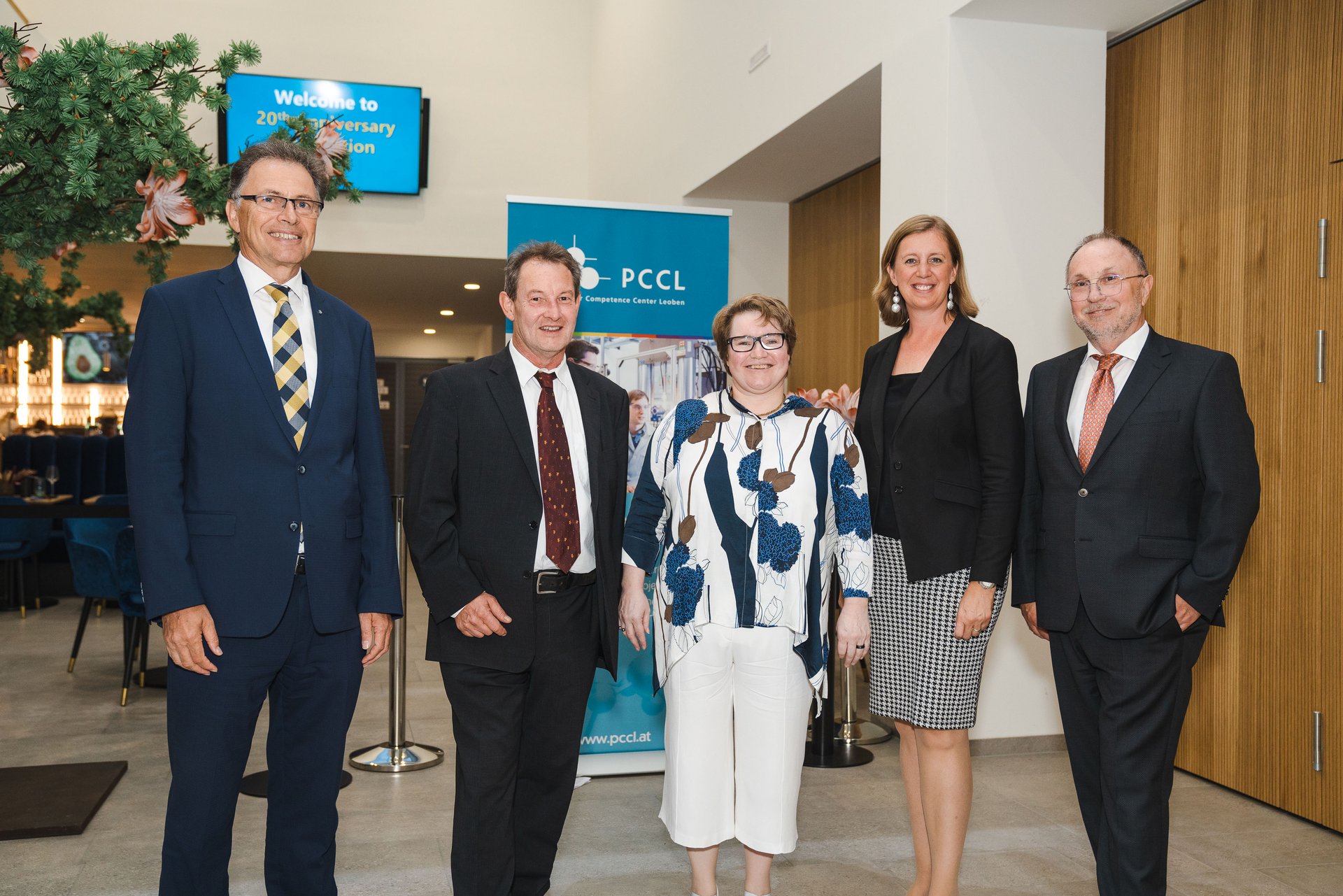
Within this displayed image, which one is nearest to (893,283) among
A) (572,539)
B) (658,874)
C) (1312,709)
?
(572,539)

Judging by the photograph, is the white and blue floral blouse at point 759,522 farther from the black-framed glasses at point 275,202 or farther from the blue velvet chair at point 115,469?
the blue velvet chair at point 115,469

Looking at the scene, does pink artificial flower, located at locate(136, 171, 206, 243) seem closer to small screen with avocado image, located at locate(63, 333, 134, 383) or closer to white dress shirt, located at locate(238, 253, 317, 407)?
white dress shirt, located at locate(238, 253, 317, 407)

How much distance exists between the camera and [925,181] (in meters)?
4.68

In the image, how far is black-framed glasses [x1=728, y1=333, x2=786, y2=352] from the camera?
2.68 metres

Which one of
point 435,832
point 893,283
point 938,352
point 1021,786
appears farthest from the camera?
point 1021,786

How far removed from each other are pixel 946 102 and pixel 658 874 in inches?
130

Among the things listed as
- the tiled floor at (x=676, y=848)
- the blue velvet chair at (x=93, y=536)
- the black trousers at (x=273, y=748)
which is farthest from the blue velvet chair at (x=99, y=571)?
the black trousers at (x=273, y=748)

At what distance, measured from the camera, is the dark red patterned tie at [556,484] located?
2.63 m

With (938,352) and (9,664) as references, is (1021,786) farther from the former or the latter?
(9,664)

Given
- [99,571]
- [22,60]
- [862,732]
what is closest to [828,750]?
[862,732]

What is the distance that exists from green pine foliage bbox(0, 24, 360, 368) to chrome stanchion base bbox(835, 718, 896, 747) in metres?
3.28

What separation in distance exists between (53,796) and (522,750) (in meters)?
2.34

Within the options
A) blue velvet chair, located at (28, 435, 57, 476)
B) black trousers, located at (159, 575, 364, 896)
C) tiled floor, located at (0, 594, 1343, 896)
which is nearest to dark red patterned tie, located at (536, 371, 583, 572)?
black trousers, located at (159, 575, 364, 896)

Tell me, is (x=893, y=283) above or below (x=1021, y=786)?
above
